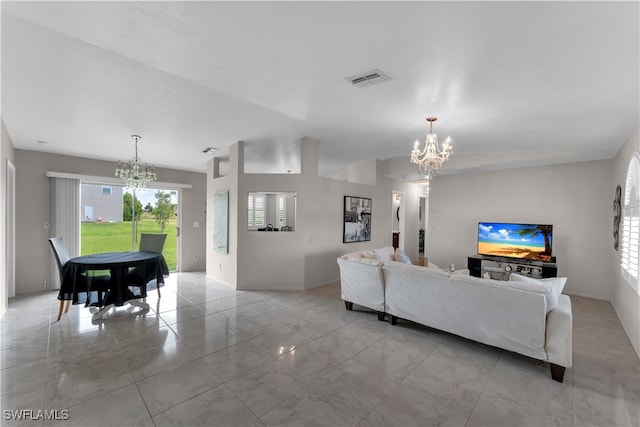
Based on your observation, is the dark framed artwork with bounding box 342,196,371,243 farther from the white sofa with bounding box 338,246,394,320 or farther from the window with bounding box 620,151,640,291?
the window with bounding box 620,151,640,291

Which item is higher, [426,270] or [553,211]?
[553,211]

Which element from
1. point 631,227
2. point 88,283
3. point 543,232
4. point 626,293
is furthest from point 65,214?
point 543,232

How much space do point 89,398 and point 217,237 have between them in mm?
3705

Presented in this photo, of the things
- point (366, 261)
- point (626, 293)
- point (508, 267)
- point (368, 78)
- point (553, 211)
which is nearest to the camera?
point (368, 78)

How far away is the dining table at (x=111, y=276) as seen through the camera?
338 cm

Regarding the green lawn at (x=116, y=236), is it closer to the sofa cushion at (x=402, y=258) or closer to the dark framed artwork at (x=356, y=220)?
the dark framed artwork at (x=356, y=220)

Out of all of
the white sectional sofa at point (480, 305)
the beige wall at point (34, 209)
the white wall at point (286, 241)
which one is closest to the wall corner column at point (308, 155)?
the white wall at point (286, 241)

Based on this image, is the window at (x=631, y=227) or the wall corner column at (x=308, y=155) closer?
the window at (x=631, y=227)

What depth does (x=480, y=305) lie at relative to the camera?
8.90ft

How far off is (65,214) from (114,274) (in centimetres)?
301

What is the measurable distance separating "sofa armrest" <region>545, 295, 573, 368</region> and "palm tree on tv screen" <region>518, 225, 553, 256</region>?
3.28 metres

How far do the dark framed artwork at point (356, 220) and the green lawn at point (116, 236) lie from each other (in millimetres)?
4088

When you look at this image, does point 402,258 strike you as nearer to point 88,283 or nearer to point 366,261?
point 366,261

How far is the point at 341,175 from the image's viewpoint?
811 centimetres
